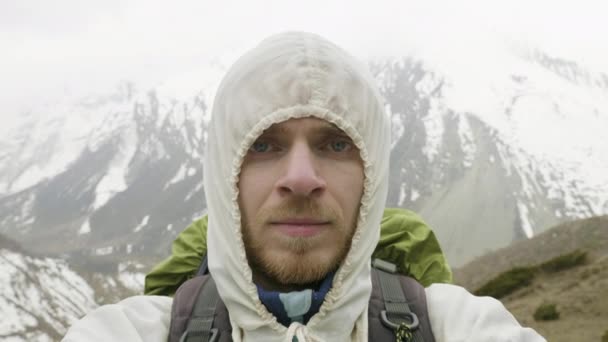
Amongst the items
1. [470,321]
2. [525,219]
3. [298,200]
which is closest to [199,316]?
[298,200]

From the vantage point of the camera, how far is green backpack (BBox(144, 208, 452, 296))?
12.6 ft

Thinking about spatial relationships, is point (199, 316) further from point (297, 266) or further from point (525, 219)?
point (525, 219)

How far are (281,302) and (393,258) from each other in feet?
4.37

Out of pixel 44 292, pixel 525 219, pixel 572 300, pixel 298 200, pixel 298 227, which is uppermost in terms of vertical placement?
pixel 298 200

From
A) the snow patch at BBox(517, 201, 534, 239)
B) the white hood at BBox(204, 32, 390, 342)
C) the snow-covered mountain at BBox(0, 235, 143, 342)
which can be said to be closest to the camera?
the white hood at BBox(204, 32, 390, 342)

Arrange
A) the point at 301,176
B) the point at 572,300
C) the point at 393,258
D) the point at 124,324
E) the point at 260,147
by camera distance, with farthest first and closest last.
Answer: the point at 572,300 → the point at 393,258 → the point at 260,147 → the point at 124,324 → the point at 301,176

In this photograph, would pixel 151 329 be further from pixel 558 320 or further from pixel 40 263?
pixel 40 263

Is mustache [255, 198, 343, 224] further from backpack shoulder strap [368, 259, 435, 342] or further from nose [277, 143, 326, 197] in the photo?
backpack shoulder strap [368, 259, 435, 342]

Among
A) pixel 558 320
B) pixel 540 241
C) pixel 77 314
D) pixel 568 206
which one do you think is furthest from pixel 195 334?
pixel 568 206

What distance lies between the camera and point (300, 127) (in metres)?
2.96

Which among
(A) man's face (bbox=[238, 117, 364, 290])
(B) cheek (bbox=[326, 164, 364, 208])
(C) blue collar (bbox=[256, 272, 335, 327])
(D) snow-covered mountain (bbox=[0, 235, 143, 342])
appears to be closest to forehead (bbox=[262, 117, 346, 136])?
(A) man's face (bbox=[238, 117, 364, 290])

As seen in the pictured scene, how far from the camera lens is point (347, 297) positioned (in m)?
2.95

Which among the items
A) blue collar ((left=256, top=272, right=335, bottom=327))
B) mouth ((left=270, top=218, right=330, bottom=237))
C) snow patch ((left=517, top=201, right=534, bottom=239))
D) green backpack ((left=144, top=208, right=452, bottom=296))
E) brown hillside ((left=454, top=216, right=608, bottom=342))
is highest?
mouth ((left=270, top=218, right=330, bottom=237))

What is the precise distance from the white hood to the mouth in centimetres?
27
